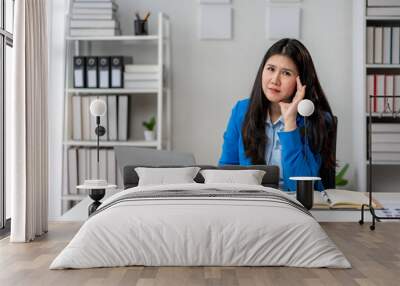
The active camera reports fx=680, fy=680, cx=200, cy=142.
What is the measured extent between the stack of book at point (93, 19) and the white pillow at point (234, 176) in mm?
1837

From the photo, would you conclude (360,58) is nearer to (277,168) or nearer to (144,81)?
(277,168)

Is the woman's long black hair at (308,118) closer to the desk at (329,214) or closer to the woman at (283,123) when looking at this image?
the woman at (283,123)

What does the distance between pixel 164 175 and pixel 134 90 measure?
4.43 feet

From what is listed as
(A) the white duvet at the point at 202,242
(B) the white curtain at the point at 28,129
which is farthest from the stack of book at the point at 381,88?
(B) the white curtain at the point at 28,129

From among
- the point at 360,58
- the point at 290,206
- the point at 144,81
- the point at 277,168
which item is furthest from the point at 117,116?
the point at 290,206

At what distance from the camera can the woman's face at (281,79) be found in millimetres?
5672

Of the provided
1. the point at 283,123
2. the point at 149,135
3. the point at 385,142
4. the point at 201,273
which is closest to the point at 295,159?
the point at 283,123

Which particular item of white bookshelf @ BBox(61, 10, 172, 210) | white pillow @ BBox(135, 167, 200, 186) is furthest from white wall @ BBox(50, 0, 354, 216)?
white pillow @ BBox(135, 167, 200, 186)

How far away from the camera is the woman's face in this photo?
5672 millimetres

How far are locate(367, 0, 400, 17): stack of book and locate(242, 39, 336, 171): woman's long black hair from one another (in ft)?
2.50

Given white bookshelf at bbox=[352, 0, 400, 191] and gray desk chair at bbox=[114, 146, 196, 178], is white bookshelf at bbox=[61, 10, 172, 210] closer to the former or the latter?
gray desk chair at bbox=[114, 146, 196, 178]

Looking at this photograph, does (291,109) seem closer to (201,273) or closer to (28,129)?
(28,129)

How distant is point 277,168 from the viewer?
16.8 feet

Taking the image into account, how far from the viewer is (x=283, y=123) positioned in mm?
5551
